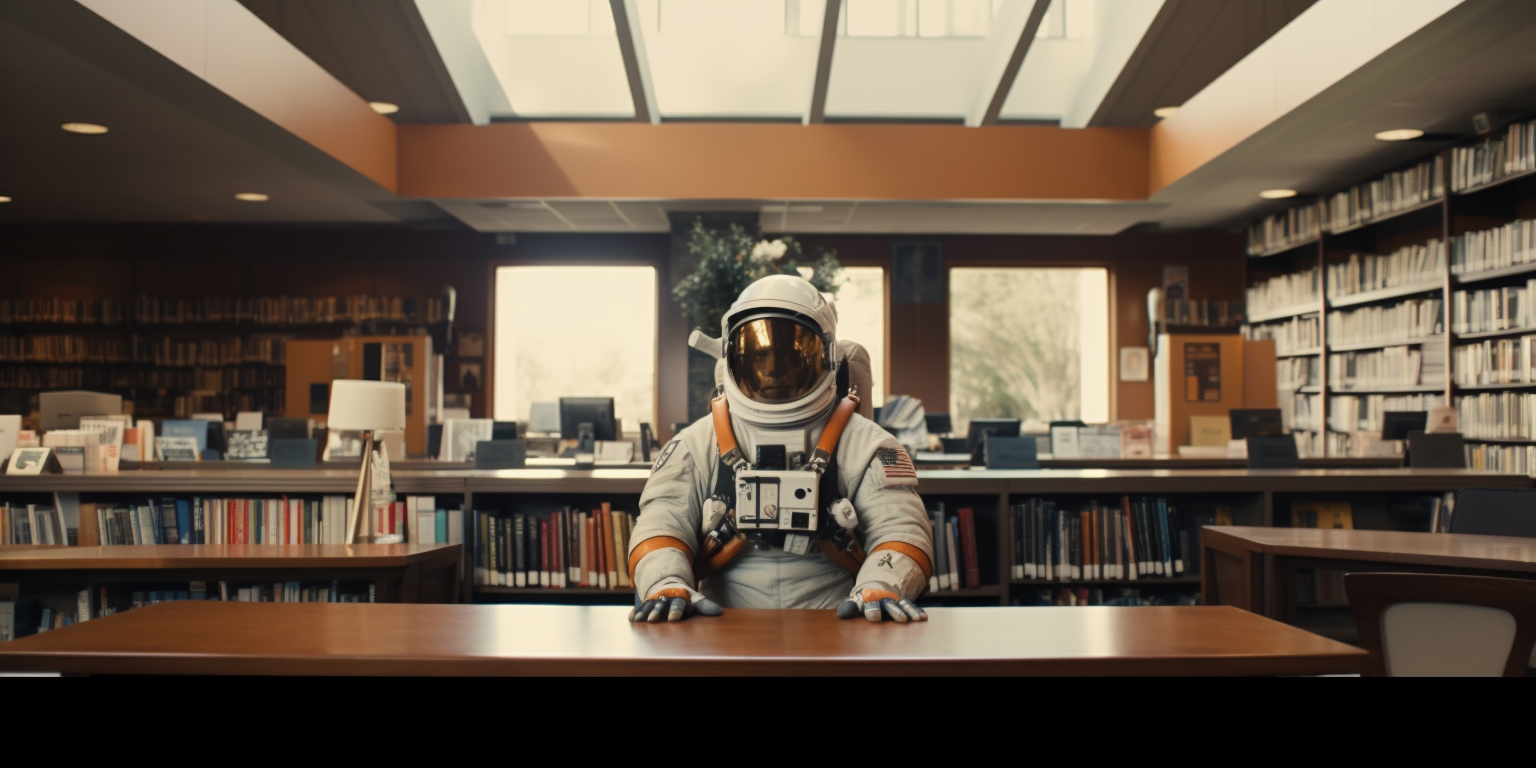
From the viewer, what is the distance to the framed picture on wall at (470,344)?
9.88 m

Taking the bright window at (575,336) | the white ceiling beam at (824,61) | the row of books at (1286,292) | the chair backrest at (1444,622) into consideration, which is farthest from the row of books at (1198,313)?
the chair backrest at (1444,622)

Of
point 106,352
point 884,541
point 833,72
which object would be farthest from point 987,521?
point 106,352

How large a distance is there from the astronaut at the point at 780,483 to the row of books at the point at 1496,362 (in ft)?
17.5

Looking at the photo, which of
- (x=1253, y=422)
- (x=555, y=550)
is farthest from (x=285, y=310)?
(x=1253, y=422)

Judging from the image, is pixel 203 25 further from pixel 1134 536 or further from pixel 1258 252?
pixel 1258 252

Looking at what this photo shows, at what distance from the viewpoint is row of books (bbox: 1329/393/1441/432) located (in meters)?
6.83

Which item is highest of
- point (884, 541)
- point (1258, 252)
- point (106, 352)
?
point (1258, 252)

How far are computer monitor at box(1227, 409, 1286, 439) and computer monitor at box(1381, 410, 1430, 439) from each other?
1.94ft

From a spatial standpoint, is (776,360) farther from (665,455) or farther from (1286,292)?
(1286,292)

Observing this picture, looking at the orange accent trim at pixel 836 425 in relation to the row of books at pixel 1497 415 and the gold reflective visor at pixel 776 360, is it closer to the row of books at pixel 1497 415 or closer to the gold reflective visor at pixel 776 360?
the gold reflective visor at pixel 776 360

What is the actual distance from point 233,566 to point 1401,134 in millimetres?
6973

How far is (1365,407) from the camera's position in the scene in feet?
24.7
